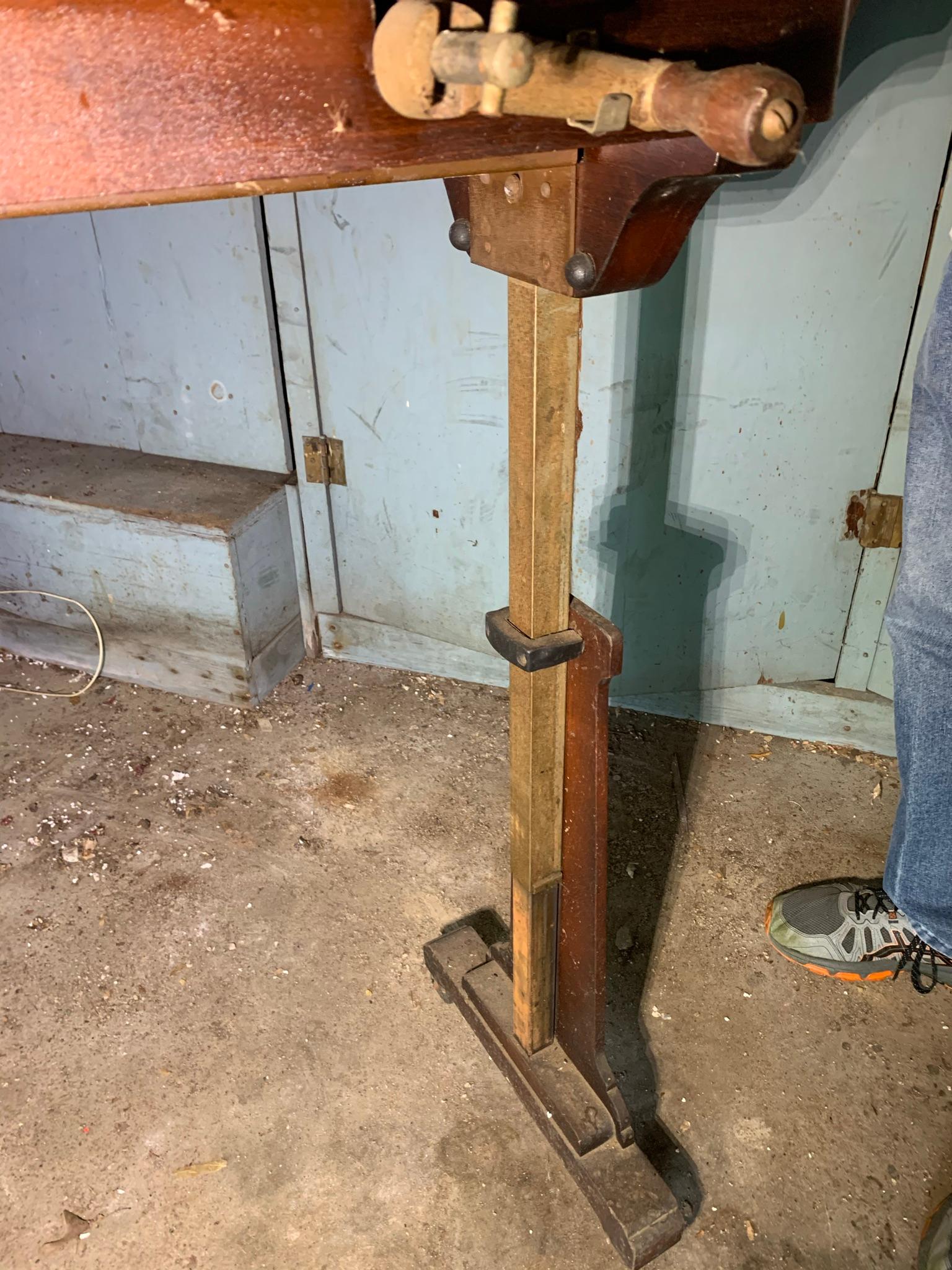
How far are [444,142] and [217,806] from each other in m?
1.56

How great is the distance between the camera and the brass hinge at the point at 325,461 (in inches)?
81.7

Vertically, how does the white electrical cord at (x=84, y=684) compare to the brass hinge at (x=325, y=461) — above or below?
below

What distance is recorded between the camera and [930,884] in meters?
1.32

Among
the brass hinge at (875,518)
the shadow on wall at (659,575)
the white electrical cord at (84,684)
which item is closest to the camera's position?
the shadow on wall at (659,575)

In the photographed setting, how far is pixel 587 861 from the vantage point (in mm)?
1132

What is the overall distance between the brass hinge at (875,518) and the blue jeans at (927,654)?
23.4 inches

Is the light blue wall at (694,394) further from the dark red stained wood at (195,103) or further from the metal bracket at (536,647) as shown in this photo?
the dark red stained wood at (195,103)

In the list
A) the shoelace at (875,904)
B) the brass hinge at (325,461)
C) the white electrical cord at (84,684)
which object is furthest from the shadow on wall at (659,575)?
the white electrical cord at (84,684)

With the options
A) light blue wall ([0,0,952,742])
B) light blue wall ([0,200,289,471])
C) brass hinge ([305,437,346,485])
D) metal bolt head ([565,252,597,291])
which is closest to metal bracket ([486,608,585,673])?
metal bolt head ([565,252,597,291])

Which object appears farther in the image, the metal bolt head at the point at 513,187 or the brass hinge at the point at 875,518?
the brass hinge at the point at 875,518

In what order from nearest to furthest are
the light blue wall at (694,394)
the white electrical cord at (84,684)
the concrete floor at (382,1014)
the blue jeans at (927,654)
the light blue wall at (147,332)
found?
the blue jeans at (927,654), the concrete floor at (382,1014), the light blue wall at (694,394), the light blue wall at (147,332), the white electrical cord at (84,684)

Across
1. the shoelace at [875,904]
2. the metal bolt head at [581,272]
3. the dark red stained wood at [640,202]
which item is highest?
the dark red stained wood at [640,202]

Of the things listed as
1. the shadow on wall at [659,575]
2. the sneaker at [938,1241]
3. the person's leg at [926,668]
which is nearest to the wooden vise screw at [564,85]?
the person's leg at [926,668]

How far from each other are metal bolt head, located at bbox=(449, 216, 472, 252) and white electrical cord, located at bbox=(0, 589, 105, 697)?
5.34ft
